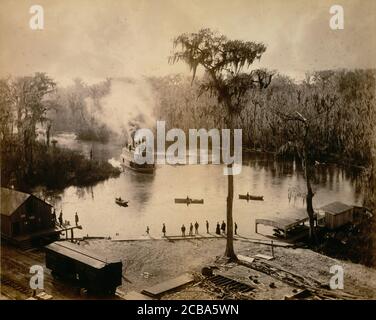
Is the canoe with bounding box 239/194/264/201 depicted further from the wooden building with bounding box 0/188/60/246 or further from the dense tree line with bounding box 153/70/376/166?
the wooden building with bounding box 0/188/60/246

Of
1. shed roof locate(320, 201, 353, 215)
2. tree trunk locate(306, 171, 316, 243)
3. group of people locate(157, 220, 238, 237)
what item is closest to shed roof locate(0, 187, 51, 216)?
group of people locate(157, 220, 238, 237)

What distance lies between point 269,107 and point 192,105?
5.08ft

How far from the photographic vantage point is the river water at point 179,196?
8891 millimetres

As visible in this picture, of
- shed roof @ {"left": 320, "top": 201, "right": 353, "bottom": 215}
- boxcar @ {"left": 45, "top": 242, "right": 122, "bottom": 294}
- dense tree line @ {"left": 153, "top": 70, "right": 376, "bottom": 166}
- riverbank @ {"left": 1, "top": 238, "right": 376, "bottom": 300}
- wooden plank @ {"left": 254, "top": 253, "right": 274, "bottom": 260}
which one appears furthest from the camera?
wooden plank @ {"left": 254, "top": 253, "right": 274, "bottom": 260}

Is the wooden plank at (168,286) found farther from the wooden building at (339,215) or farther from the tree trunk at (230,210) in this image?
the wooden building at (339,215)

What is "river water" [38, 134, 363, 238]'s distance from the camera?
29.2ft

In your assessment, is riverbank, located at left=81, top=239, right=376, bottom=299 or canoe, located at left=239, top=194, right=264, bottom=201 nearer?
riverbank, located at left=81, top=239, right=376, bottom=299

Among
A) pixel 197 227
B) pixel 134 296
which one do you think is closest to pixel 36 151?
pixel 134 296

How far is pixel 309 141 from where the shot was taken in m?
9.02

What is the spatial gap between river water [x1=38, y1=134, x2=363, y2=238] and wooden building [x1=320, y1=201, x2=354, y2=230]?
180mm

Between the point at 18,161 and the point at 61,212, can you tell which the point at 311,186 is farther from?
the point at 18,161

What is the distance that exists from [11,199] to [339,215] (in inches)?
258

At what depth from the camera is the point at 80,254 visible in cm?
829
